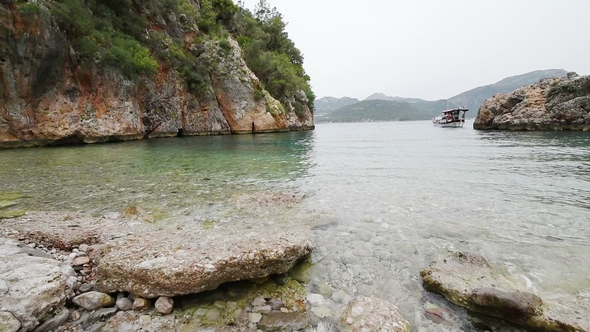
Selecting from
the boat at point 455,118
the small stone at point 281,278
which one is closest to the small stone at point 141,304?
the small stone at point 281,278

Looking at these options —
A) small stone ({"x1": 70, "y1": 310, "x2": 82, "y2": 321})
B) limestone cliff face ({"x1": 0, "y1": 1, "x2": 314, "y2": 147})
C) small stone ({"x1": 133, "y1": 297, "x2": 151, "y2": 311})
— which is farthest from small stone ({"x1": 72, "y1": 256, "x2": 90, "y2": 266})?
limestone cliff face ({"x1": 0, "y1": 1, "x2": 314, "y2": 147})

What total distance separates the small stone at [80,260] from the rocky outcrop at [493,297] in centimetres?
424

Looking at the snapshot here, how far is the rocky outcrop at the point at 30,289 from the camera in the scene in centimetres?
223

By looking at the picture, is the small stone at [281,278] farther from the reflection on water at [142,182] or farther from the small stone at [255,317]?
the reflection on water at [142,182]

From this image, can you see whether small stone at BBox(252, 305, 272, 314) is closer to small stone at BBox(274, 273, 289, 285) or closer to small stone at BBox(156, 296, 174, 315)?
small stone at BBox(274, 273, 289, 285)

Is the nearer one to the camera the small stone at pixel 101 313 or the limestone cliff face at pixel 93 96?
the small stone at pixel 101 313

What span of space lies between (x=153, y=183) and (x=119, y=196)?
154cm

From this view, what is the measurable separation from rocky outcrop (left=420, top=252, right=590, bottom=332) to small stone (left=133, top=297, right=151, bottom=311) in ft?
10.4

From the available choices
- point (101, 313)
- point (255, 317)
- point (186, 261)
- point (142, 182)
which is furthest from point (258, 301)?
point (142, 182)

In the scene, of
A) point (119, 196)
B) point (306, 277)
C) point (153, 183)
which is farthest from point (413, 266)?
point (153, 183)

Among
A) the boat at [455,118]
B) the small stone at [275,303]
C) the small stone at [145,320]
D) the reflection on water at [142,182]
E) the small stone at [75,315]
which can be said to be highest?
the boat at [455,118]

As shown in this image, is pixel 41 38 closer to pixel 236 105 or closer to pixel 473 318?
pixel 236 105

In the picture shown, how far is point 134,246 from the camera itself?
3467mm

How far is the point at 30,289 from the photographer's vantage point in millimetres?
2438
